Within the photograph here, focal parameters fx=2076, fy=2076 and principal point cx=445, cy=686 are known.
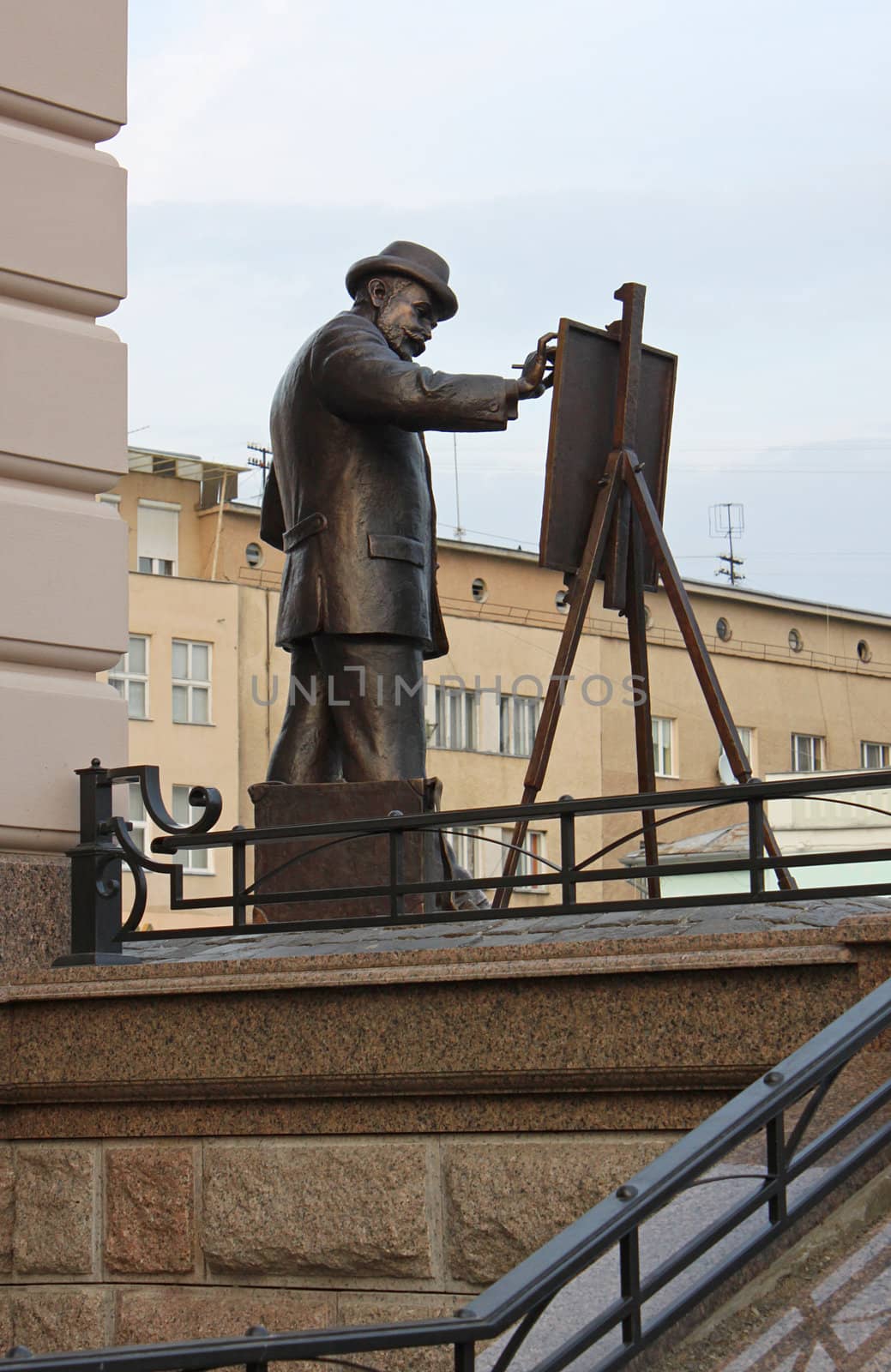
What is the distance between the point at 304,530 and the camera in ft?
25.6

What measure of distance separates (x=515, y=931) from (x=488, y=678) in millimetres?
41263

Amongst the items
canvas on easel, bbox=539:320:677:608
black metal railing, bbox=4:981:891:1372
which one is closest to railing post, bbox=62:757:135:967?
canvas on easel, bbox=539:320:677:608

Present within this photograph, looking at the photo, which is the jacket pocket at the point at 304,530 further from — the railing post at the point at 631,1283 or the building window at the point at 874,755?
the building window at the point at 874,755

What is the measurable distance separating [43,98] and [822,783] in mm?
3797

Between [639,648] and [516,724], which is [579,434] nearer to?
[639,648]

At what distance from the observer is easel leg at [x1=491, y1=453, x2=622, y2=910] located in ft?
24.4

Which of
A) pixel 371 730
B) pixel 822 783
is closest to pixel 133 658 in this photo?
pixel 371 730

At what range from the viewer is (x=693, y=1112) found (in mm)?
5074

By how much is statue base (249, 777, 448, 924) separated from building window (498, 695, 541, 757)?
1581 inches

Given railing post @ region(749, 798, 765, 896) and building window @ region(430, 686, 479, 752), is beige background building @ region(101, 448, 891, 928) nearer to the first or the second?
building window @ region(430, 686, 479, 752)

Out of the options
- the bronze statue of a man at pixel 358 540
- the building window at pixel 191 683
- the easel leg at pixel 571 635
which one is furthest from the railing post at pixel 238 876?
the building window at pixel 191 683

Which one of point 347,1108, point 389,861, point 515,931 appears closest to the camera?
point 347,1108

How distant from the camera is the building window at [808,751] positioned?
53.4 m

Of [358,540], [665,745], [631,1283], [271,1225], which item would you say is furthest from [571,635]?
[665,745]
